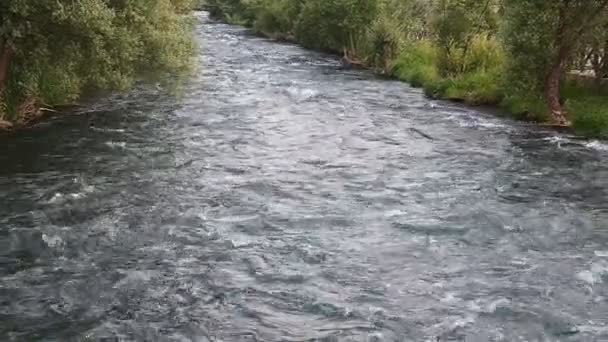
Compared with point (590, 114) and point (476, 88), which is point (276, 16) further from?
point (590, 114)

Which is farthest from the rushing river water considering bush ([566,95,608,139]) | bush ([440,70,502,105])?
bush ([440,70,502,105])

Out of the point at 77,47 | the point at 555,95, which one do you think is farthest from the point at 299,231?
the point at 555,95

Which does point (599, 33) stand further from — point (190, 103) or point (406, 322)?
point (406, 322)

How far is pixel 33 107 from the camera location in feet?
94.1

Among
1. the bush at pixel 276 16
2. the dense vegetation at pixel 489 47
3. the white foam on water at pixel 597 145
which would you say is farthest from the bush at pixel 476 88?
the bush at pixel 276 16

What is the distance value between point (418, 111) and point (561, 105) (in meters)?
6.63

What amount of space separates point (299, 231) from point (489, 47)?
89.1 ft

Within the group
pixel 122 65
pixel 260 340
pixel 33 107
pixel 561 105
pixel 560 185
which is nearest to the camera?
pixel 260 340

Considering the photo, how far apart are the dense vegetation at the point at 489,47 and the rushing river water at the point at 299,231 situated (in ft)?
7.33

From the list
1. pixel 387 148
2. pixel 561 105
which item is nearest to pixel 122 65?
pixel 387 148

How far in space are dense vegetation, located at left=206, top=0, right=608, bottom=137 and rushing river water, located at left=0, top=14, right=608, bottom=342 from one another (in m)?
2.23

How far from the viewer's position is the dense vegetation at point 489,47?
96.5 ft

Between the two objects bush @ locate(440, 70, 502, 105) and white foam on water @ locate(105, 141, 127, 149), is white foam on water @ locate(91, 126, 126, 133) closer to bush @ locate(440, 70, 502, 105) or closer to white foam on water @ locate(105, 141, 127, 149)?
white foam on water @ locate(105, 141, 127, 149)

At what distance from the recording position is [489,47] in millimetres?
40656
